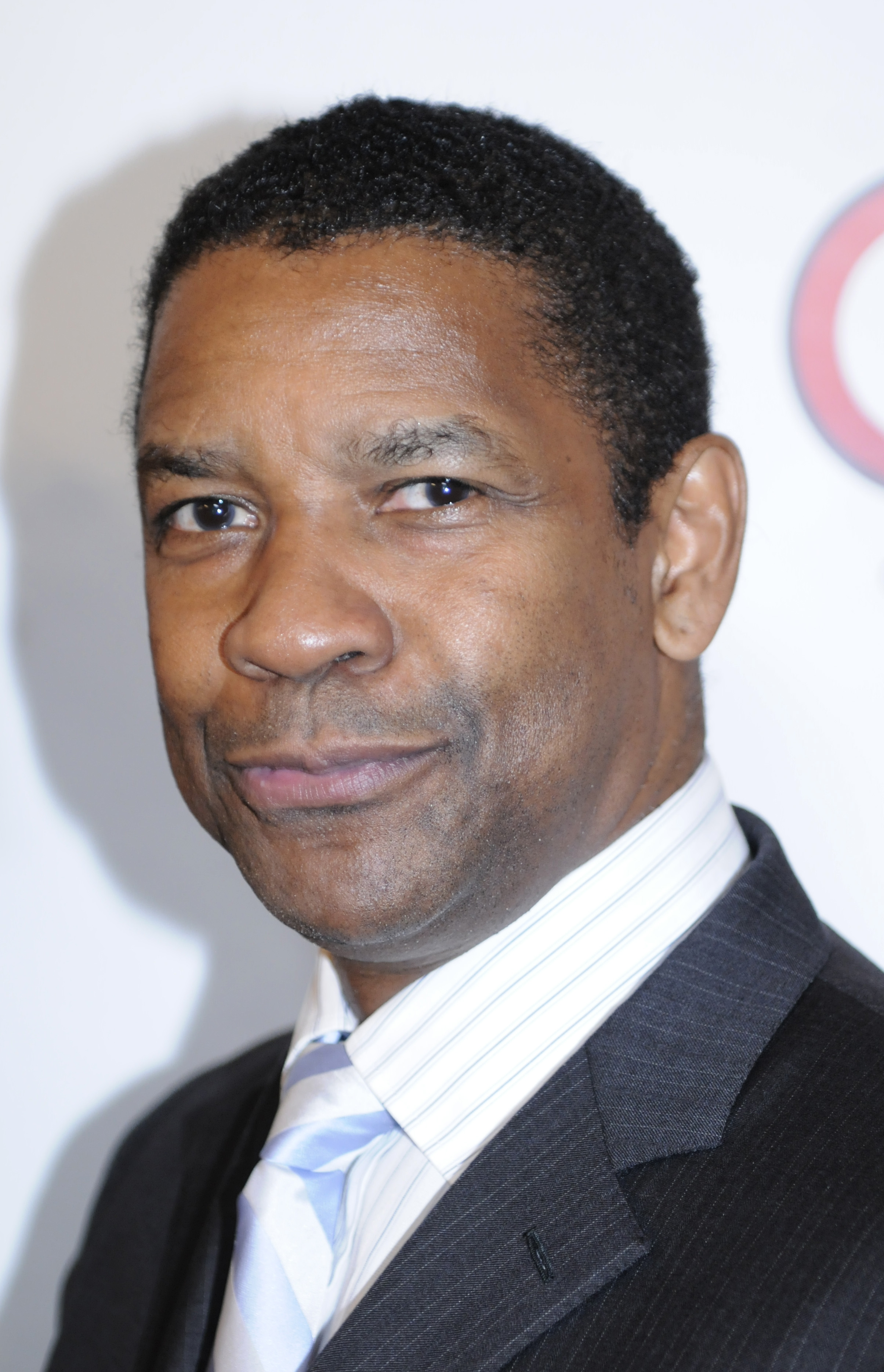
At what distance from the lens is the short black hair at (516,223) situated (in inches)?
60.6

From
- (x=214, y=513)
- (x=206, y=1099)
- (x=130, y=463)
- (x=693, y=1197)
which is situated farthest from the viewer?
(x=130, y=463)

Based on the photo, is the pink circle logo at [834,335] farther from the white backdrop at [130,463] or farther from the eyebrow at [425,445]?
the eyebrow at [425,445]

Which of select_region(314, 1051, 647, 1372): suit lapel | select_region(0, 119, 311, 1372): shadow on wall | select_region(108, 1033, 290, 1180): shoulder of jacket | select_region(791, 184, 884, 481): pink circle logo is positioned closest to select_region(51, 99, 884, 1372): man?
select_region(314, 1051, 647, 1372): suit lapel

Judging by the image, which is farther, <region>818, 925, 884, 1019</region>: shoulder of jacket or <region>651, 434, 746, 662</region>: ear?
<region>651, 434, 746, 662</region>: ear

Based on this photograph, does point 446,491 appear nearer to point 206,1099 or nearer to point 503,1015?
point 503,1015

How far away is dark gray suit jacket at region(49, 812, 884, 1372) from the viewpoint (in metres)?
1.17

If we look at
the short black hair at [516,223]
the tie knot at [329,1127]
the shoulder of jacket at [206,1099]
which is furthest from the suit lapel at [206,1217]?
the short black hair at [516,223]

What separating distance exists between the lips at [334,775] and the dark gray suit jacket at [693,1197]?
37 cm

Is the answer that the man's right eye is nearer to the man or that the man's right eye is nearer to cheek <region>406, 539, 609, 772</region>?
the man

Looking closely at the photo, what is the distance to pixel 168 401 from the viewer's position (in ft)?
5.18

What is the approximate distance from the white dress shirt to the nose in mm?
399

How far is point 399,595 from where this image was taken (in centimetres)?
145

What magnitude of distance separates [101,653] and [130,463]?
386 millimetres

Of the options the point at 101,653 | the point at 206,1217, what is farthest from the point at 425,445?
the point at 101,653
